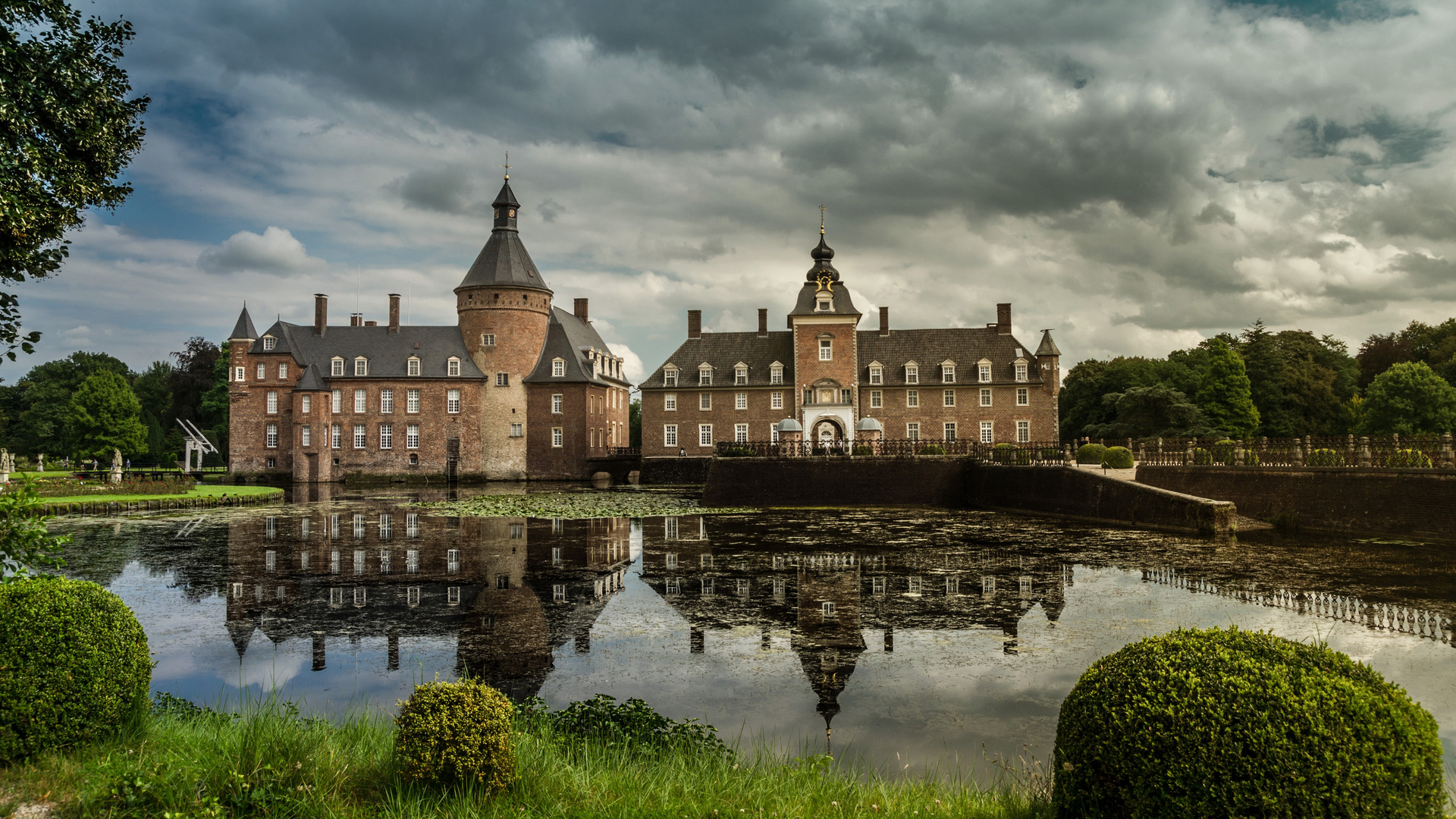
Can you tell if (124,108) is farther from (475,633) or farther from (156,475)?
(156,475)

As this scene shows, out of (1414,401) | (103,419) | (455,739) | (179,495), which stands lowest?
(179,495)

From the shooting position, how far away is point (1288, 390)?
5197 cm

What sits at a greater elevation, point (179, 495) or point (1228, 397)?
point (1228, 397)

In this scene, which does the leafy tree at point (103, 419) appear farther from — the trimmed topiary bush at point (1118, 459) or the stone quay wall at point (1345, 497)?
the stone quay wall at point (1345, 497)

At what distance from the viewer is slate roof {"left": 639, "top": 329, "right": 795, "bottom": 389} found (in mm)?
49531

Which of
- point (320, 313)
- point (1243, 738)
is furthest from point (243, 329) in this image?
point (1243, 738)

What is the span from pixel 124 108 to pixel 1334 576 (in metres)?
16.5

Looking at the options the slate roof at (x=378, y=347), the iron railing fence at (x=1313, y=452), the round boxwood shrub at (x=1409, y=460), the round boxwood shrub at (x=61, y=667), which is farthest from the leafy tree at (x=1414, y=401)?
the round boxwood shrub at (x=61, y=667)

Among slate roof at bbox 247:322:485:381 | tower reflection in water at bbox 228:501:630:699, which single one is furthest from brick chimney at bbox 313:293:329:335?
tower reflection in water at bbox 228:501:630:699

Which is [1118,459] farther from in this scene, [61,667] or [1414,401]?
[1414,401]

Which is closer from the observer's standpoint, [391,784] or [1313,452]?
[391,784]

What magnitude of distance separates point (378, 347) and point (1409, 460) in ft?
174

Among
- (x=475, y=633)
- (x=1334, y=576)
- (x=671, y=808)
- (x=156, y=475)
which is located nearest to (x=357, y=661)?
(x=475, y=633)

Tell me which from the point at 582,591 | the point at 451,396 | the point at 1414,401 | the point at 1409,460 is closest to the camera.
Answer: the point at 582,591
